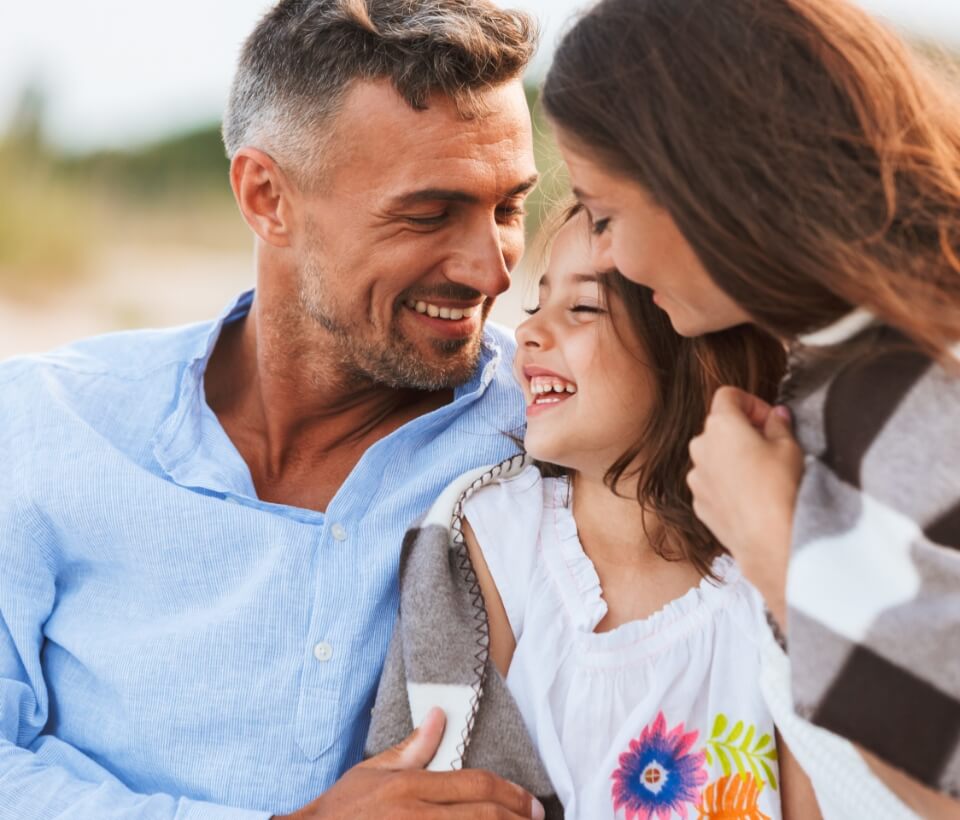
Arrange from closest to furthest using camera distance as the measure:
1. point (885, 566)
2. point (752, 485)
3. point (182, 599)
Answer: point (885, 566) < point (752, 485) < point (182, 599)

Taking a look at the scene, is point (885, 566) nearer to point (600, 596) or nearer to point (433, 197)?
point (600, 596)

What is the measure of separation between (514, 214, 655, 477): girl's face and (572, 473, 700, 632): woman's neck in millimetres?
69

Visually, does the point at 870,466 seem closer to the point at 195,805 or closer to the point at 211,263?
the point at 195,805

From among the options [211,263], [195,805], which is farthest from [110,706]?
[211,263]

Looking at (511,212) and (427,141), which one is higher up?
(427,141)

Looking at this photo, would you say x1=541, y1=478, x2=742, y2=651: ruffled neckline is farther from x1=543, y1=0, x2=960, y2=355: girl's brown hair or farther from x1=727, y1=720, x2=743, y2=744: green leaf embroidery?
x1=543, y1=0, x2=960, y2=355: girl's brown hair

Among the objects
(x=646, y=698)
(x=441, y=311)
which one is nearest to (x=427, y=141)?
(x=441, y=311)

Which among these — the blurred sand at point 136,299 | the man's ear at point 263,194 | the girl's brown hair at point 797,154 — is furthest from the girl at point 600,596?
the blurred sand at point 136,299

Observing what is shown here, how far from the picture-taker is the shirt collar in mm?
2525

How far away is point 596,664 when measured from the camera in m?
2.13

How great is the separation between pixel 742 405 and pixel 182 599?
119 centimetres

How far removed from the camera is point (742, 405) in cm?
186

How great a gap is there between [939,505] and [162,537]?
4.88ft

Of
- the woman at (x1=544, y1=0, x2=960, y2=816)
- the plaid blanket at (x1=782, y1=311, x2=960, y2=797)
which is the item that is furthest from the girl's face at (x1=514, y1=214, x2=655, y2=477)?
the plaid blanket at (x1=782, y1=311, x2=960, y2=797)
